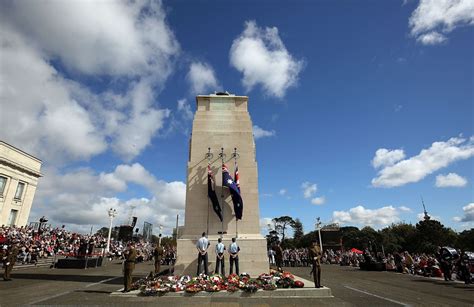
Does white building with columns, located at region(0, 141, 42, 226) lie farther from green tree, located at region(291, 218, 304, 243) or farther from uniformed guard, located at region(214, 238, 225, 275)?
green tree, located at region(291, 218, 304, 243)

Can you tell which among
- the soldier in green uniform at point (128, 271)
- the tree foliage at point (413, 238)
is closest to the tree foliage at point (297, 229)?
the tree foliage at point (413, 238)

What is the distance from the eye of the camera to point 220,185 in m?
15.4

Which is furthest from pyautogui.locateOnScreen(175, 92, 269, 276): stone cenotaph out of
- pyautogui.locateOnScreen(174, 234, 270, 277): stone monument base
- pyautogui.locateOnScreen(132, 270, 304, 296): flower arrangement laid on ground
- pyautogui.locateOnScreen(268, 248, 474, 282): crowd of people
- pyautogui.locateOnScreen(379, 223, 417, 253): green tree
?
pyautogui.locateOnScreen(379, 223, 417, 253): green tree

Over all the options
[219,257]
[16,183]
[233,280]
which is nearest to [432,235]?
[219,257]

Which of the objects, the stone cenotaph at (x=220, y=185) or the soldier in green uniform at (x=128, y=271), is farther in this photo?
the stone cenotaph at (x=220, y=185)

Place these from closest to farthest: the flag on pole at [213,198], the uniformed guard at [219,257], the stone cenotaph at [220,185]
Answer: the uniformed guard at [219,257] → the stone cenotaph at [220,185] → the flag on pole at [213,198]

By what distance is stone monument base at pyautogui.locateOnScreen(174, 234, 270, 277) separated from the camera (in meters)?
13.3

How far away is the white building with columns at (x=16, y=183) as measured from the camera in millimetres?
38438

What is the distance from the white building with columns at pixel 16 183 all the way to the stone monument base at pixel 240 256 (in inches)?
1516

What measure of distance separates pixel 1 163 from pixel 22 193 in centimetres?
614

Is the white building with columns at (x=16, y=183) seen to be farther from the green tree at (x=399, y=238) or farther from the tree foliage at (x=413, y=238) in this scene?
the green tree at (x=399, y=238)

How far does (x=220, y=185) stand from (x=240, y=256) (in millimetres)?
3947

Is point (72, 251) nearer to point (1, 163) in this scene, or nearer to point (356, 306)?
point (1, 163)

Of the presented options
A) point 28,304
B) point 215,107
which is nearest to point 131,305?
point 28,304
